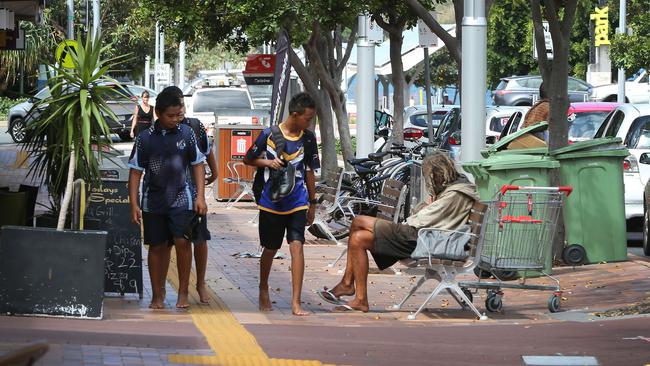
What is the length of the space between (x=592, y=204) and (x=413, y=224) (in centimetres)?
353

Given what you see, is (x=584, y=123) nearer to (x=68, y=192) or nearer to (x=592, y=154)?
(x=592, y=154)

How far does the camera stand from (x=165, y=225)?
10297 millimetres

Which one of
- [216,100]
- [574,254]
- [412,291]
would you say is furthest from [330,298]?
[216,100]

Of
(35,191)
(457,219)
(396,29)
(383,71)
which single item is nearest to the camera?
(457,219)

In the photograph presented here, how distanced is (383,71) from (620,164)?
145ft

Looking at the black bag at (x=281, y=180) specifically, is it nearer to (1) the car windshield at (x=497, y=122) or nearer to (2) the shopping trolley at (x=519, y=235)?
(2) the shopping trolley at (x=519, y=235)

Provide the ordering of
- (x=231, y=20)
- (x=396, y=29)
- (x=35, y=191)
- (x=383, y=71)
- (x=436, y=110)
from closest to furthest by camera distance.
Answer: (x=35, y=191) → (x=231, y=20) → (x=396, y=29) → (x=436, y=110) → (x=383, y=71)

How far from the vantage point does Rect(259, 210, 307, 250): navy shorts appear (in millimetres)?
10461

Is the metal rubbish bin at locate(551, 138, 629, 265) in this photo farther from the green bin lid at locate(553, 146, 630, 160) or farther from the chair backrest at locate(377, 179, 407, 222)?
the chair backrest at locate(377, 179, 407, 222)

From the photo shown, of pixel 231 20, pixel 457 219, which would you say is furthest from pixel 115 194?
pixel 231 20

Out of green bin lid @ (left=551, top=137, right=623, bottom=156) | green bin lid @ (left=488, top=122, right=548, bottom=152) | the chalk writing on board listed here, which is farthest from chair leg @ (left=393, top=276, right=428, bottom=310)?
green bin lid @ (left=488, top=122, right=548, bottom=152)

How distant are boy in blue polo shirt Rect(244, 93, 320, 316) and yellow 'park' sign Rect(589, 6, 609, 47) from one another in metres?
35.4

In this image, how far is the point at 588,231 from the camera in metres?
13.4

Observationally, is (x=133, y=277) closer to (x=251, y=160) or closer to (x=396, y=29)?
(x=251, y=160)
